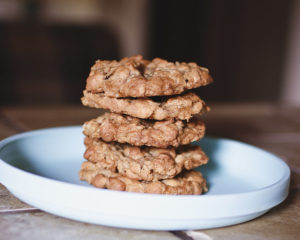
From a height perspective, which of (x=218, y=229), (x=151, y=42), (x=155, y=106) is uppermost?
(x=155, y=106)

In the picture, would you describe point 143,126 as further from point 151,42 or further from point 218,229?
point 151,42

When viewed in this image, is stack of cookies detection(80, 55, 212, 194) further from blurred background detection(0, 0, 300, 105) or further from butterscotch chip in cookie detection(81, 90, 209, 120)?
blurred background detection(0, 0, 300, 105)

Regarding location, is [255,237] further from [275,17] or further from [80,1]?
[80,1]

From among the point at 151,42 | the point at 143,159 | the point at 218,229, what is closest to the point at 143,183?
the point at 143,159

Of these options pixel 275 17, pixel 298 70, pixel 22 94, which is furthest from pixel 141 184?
pixel 275 17

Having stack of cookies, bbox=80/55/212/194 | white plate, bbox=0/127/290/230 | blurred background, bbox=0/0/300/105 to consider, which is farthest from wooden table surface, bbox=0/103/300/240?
blurred background, bbox=0/0/300/105

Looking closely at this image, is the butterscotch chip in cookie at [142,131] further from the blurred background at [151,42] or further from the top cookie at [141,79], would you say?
the blurred background at [151,42]

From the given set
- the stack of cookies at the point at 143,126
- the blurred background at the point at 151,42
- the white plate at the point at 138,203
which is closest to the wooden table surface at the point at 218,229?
the white plate at the point at 138,203

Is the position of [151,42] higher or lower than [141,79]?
lower
